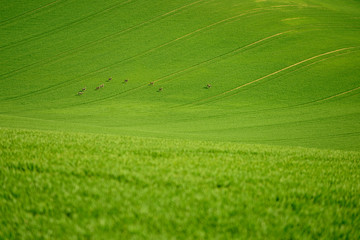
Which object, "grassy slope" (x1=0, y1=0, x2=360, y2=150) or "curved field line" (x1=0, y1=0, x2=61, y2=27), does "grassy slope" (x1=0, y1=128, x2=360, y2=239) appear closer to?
"grassy slope" (x1=0, y1=0, x2=360, y2=150)

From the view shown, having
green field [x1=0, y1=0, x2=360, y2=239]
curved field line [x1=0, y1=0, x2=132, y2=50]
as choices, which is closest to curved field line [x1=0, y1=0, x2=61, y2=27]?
green field [x1=0, y1=0, x2=360, y2=239]

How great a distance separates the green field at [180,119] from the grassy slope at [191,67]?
261 mm

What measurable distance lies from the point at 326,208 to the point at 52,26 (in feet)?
170

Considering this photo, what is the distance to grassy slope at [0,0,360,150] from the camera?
2033 centimetres

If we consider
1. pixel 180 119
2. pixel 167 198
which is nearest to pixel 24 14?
pixel 180 119

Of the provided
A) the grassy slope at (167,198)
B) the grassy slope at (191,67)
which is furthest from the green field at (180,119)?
the grassy slope at (191,67)

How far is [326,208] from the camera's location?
2520 millimetres

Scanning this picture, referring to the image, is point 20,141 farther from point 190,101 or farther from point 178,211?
point 190,101

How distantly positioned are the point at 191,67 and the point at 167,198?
105ft

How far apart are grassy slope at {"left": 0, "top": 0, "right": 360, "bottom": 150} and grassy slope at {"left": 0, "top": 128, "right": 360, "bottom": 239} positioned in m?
10.7

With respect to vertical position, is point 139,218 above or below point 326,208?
above

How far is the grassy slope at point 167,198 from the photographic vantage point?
80.4 inches

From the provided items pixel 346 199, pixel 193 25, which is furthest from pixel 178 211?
pixel 193 25

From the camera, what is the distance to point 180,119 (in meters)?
22.4
